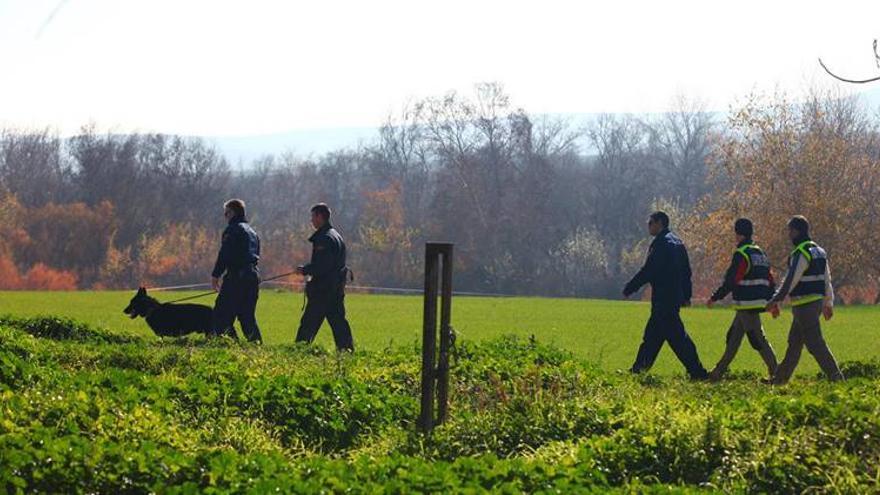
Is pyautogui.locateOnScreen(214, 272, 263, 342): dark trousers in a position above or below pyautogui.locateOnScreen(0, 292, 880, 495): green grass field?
above

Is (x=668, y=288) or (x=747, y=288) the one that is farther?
(x=668, y=288)

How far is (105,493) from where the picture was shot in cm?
786

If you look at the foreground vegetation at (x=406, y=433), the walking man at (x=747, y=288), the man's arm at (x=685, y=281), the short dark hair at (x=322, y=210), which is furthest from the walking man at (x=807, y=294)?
the short dark hair at (x=322, y=210)

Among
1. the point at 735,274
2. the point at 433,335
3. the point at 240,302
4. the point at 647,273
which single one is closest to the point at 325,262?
the point at 240,302

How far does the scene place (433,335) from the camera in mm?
10742

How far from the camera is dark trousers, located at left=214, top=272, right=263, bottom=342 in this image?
736 inches

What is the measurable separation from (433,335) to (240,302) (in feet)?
27.7

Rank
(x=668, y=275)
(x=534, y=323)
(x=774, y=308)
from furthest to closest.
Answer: (x=534, y=323) < (x=668, y=275) < (x=774, y=308)

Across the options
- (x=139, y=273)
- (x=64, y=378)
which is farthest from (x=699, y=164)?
(x=64, y=378)

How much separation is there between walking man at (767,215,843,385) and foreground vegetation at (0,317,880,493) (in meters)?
0.83

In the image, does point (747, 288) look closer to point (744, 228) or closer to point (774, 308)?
point (774, 308)

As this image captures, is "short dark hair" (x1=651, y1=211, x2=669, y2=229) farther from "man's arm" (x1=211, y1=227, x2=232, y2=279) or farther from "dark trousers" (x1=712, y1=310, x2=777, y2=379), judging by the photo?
"man's arm" (x1=211, y1=227, x2=232, y2=279)

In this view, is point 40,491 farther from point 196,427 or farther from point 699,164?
point 699,164

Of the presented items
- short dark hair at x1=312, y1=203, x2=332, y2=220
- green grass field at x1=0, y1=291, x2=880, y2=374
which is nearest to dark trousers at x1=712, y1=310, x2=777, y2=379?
green grass field at x1=0, y1=291, x2=880, y2=374
